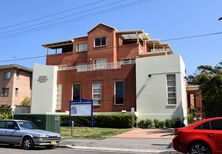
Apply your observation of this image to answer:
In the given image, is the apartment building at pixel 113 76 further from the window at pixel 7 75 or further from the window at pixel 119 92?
the window at pixel 7 75

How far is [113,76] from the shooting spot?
→ 3319 centimetres

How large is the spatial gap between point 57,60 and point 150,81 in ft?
53.1

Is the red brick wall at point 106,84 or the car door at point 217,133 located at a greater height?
the red brick wall at point 106,84

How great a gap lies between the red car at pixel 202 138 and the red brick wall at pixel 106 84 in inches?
814

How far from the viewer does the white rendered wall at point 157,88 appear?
29391 millimetres

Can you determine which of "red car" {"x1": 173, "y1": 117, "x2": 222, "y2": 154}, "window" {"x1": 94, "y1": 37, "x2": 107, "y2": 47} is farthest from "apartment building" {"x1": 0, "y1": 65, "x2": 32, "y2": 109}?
"red car" {"x1": 173, "y1": 117, "x2": 222, "y2": 154}

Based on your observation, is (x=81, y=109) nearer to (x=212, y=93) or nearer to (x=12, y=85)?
(x=212, y=93)

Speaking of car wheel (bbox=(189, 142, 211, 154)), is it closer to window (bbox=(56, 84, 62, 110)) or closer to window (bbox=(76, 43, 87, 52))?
window (bbox=(56, 84, 62, 110))

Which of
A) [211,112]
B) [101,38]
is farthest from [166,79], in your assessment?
[101,38]

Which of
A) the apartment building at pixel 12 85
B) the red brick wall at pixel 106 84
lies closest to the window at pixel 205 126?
the red brick wall at pixel 106 84

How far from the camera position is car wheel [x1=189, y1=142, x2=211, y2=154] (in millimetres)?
10656

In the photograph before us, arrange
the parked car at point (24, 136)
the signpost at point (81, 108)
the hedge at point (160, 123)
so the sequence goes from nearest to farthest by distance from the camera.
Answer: the parked car at point (24, 136) → the signpost at point (81, 108) → the hedge at point (160, 123)

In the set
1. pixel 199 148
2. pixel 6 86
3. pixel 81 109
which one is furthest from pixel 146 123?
pixel 6 86

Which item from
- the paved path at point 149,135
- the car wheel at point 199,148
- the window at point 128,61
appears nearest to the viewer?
the car wheel at point 199,148
